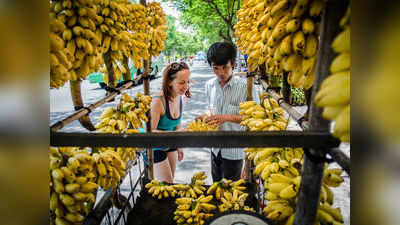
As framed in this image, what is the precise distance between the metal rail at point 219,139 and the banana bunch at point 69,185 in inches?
14.4

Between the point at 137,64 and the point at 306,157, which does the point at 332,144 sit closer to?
the point at 306,157

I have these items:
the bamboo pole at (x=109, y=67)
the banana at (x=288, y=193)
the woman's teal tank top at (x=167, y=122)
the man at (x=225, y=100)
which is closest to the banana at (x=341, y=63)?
the banana at (x=288, y=193)

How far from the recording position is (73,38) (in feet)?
3.53

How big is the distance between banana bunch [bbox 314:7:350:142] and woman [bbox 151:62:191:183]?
2032mm

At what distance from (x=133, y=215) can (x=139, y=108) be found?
2.81ft

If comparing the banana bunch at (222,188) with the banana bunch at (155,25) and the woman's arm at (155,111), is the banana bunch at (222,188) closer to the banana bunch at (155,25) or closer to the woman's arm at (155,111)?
the woman's arm at (155,111)

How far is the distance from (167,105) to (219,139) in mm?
A: 2066

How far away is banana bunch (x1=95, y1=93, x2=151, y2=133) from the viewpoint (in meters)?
1.67

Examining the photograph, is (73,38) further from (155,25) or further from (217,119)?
(217,119)

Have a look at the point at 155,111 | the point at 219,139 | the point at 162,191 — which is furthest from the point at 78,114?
the point at 155,111

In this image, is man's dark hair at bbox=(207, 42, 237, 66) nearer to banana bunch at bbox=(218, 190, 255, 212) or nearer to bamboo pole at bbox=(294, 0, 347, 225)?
banana bunch at bbox=(218, 190, 255, 212)

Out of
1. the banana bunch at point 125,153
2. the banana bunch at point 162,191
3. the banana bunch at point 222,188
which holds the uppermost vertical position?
the banana bunch at point 125,153

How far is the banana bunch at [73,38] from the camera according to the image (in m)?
0.91
